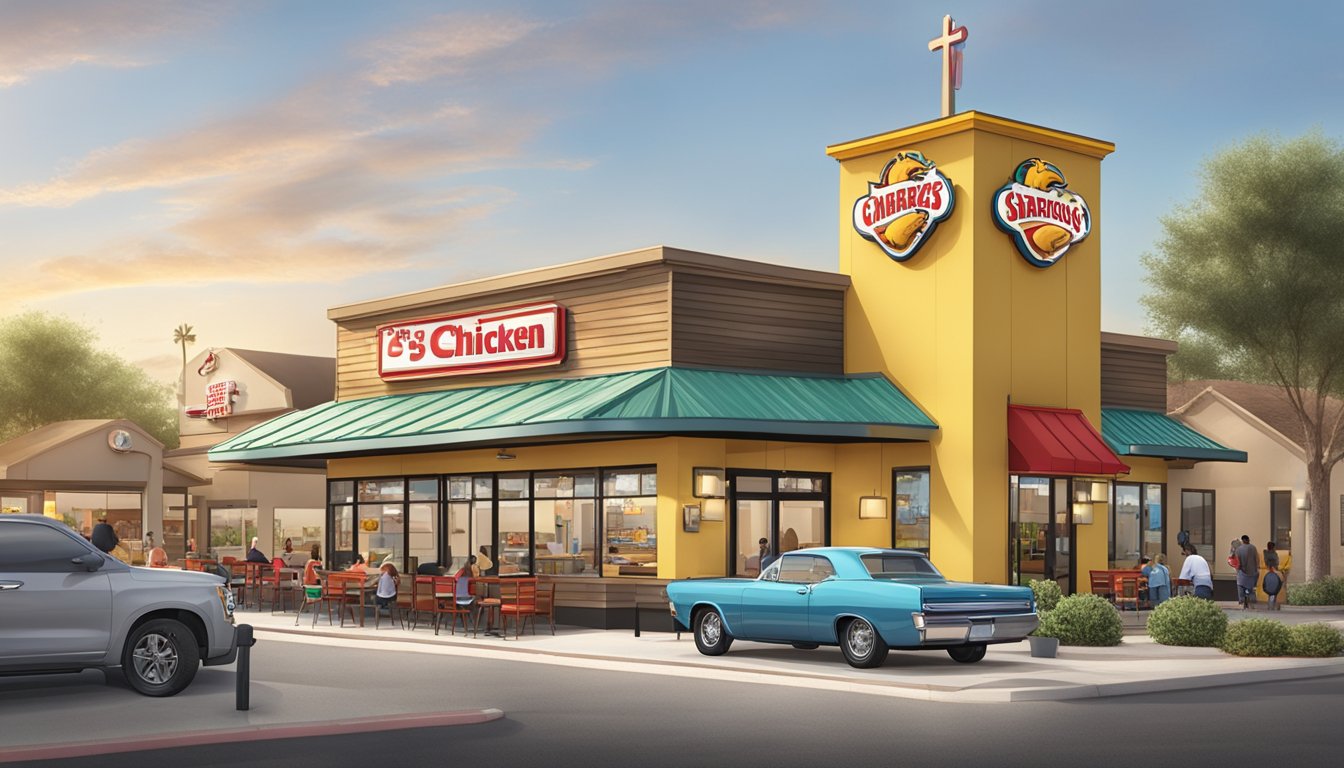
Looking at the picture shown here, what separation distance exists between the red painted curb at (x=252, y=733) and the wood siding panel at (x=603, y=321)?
13.0m

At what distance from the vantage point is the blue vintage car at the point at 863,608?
19.0m

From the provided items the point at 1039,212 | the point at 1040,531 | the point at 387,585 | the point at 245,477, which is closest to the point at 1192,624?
the point at 1040,531

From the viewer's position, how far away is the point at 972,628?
1923 cm

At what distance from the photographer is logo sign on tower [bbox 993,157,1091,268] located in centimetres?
2802

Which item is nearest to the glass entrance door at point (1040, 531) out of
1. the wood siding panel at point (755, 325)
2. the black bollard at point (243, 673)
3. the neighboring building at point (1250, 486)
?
the wood siding panel at point (755, 325)

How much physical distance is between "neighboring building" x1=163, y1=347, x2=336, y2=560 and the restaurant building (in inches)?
841

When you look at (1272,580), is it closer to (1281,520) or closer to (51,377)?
(1281,520)

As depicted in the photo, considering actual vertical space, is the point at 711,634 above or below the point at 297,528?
above

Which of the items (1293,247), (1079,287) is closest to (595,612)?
(1079,287)

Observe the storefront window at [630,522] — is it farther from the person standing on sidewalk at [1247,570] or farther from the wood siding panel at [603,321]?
the person standing on sidewalk at [1247,570]

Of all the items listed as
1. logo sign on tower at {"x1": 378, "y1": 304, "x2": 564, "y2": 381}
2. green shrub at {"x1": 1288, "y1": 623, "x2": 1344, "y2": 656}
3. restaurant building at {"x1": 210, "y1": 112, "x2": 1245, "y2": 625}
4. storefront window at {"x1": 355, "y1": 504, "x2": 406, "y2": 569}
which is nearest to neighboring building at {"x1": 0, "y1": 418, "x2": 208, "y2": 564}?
storefront window at {"x1": 355, "y1": 504, "x2": 406, "y2": 569}

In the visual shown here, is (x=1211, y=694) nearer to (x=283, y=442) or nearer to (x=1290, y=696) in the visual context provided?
(x=1290, y=696)

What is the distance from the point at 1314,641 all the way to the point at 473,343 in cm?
1689

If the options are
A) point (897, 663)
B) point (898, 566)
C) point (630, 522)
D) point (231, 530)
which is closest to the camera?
point (898, 566)
